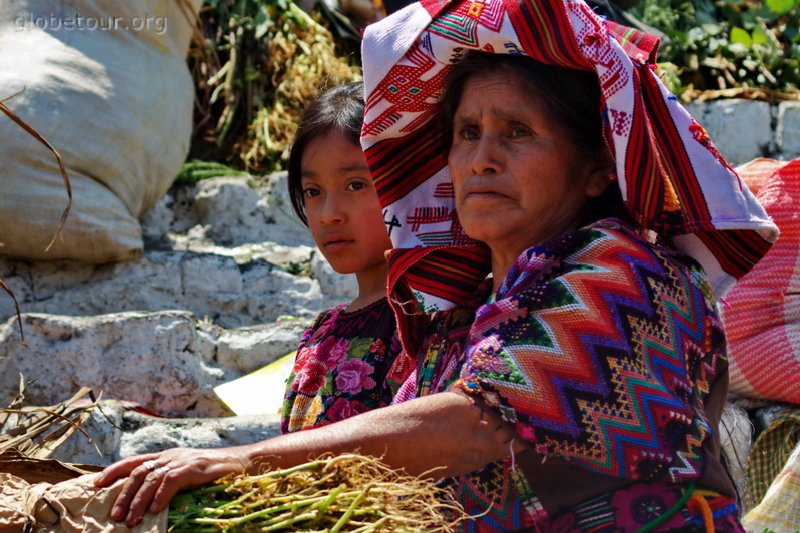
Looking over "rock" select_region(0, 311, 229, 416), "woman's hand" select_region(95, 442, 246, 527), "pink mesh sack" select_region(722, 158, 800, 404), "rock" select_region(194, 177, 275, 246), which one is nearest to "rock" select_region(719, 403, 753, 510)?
"pink mesh sack" select_region(722, 158, 800, 404)

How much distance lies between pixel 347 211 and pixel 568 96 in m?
0.96

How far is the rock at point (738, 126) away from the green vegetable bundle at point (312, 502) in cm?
458

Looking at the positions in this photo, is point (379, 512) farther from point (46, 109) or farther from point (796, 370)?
point (46, 109)

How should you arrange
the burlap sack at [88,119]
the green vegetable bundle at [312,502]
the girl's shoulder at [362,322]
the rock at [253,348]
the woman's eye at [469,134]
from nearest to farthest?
the green vegetable bundle at [312,502]
the woman's eye at [469,134]
the girl's shoulder at [362,322]
the rock at [253,348]
the burlap sack at [88,119]

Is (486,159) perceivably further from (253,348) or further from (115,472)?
(253,348)

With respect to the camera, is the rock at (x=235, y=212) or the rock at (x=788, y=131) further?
the rock at (x=788, y=131)

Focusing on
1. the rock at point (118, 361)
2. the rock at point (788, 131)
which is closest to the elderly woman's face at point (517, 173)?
the rock at point (118, 361)

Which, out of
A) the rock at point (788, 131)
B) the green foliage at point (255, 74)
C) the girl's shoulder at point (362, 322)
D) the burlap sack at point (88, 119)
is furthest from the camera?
the rock at point (788, 131)

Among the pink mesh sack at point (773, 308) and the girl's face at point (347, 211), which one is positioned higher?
the girl's face at point (347, 211)

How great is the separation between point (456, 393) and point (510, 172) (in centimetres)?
50

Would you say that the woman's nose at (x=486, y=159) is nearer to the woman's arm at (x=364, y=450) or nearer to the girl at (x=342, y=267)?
the woman's arm at (x=364, y=450)

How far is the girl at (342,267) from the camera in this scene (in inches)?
107

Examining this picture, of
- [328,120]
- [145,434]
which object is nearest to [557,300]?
[328,120]

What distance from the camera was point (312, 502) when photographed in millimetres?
1532
